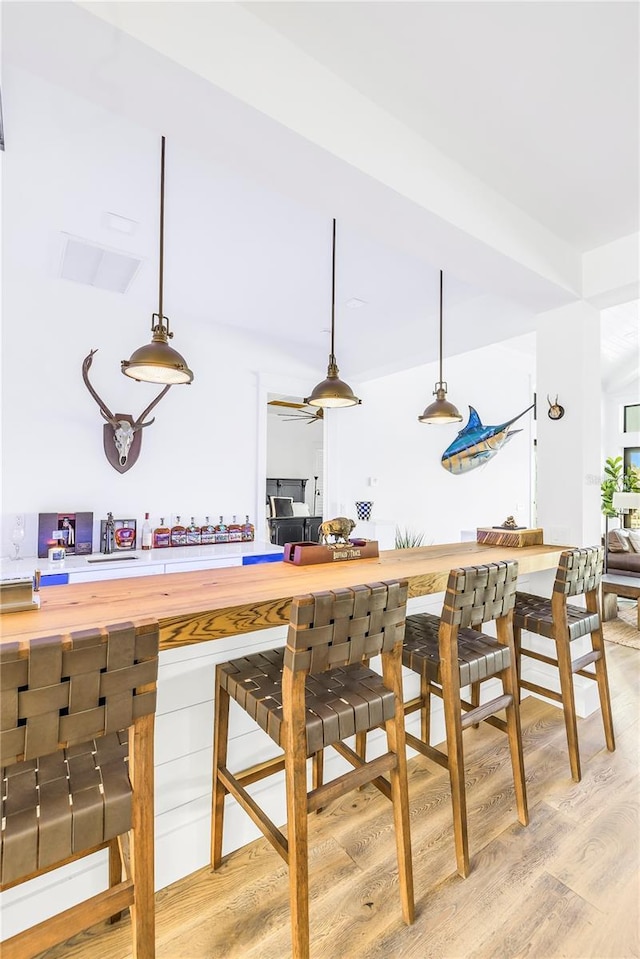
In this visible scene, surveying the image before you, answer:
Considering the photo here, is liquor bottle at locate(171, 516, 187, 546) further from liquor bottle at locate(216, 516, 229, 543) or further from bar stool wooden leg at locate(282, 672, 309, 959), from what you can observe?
bar stool wooden leg at locate(282, 672, 309, 959)

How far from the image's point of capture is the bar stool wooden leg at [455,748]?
1585 millimetres

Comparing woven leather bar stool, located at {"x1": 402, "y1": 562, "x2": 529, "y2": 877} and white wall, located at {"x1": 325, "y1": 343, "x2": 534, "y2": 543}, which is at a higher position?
white wall, located at {"x1": 325, "y1": 343, "x2": 534, "y2": 543}

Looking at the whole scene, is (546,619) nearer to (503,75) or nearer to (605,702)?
(605,702)

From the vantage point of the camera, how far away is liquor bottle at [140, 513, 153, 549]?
12.1 feet

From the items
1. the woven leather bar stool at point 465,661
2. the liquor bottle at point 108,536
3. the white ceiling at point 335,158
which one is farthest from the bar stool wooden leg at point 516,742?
the liquor bottle at point 108,536

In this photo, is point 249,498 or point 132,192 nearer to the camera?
point 132,192

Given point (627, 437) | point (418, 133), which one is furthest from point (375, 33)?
point (627, 437)

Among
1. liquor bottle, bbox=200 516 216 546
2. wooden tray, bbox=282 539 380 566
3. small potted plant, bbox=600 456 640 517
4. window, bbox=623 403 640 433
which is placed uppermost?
window, bbox=623 403 640 433

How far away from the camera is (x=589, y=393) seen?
9.63 feet

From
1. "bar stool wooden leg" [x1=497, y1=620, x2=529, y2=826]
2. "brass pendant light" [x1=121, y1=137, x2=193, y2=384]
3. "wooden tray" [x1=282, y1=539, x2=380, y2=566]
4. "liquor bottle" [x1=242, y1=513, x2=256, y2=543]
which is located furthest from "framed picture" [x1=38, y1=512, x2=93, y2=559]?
"bar stool wooden leg" [x1=497, y1=620, x2=529, y2=826]

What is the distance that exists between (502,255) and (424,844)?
9.04 feet

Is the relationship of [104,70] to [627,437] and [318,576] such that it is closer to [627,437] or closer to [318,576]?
[318,576]

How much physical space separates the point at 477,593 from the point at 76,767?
1357 millimetres

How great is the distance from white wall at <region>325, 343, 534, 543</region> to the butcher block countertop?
3.21 meters
